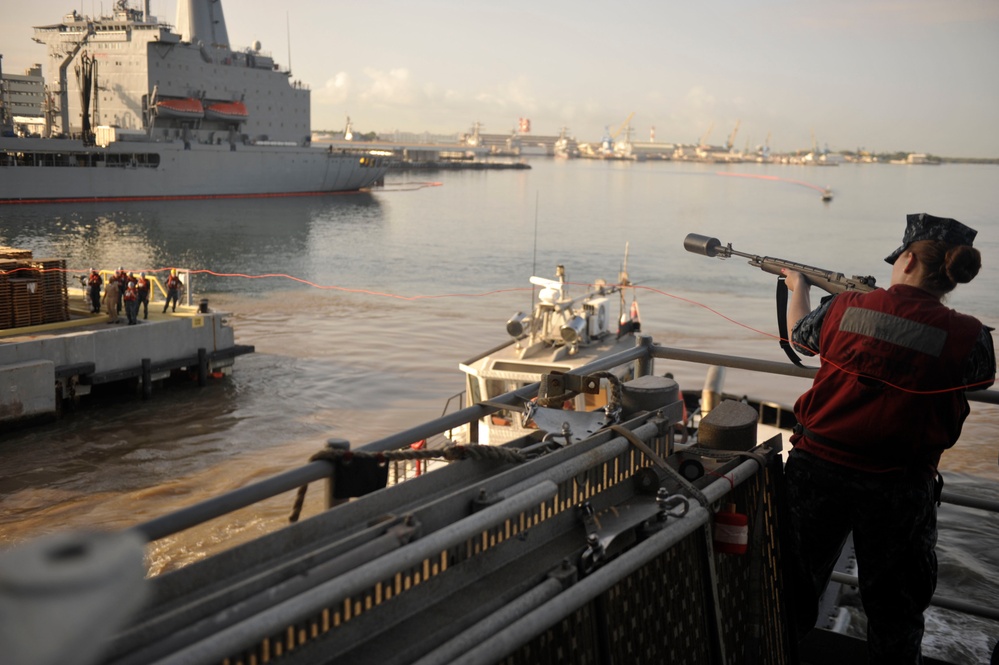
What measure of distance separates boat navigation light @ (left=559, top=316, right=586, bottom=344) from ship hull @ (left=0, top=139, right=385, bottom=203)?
70.4 metres

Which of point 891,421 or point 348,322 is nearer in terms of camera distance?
point 891,421

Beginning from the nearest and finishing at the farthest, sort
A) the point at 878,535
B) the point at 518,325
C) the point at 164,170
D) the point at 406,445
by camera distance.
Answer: the point at 406,445
the point at 878,535
the point at 518,325
the point at 164,170

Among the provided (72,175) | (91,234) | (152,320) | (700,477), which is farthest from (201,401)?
(72,175)

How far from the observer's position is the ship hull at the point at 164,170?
75.4m

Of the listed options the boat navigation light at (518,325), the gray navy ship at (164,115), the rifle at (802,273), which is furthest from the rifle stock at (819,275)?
the gray navy ship at (164,115)

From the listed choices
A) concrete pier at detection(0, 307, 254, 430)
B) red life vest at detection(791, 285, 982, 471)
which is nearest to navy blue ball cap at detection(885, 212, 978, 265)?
red life vest at detection(791, 285, 982, 471)

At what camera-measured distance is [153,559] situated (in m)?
14.8

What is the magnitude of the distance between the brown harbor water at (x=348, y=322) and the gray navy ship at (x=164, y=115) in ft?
9.02

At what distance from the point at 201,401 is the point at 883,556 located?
942 inches

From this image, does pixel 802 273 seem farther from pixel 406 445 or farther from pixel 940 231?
pixel 406 445

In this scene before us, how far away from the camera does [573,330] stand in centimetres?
1694

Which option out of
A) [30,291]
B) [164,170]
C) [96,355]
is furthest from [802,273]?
[164,170]

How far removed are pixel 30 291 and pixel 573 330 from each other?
15.2m

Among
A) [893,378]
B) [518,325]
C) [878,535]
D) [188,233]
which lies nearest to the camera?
[893,378]
